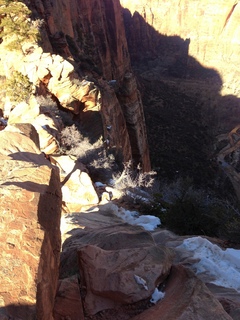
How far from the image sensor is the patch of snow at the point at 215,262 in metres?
4.93

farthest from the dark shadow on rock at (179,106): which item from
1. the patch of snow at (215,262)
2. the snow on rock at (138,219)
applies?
the patch of snow at (215,262)

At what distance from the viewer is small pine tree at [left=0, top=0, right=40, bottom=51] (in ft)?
43.6

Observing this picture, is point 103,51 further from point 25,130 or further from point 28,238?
point 28,238

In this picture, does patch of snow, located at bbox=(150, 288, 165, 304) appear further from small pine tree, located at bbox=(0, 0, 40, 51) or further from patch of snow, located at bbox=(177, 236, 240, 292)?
small pine tree, located at bbox=(0, 0, 40, 51)

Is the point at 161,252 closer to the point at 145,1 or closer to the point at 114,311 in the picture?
the point at 114,311

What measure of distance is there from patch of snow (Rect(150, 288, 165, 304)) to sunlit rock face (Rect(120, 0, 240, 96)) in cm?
4740

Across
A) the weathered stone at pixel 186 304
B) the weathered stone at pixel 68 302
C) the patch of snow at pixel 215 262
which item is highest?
the weathered stone at pixel 186 304

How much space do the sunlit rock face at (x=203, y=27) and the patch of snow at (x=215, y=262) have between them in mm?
45121

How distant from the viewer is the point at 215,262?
543cm

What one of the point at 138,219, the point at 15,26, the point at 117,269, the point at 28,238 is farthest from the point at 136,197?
the point at 15,26

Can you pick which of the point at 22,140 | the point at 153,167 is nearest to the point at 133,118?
the point at 153,167

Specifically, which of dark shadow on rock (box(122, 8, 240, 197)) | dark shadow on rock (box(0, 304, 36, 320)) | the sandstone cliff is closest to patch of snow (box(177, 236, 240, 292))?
dark shadow on rock (box(0, 304, 36, 320))

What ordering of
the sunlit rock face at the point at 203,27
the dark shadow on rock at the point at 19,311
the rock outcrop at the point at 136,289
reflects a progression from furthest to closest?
the sunlit rock face at the point at 203,27, the rock outcrop at the point at 136,289, the dark shadow on rock at the point at 19,311

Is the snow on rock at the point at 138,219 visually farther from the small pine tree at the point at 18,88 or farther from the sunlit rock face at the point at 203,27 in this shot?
the sunlit rock face at the point at 203,27
